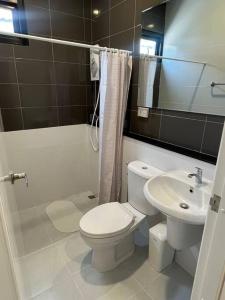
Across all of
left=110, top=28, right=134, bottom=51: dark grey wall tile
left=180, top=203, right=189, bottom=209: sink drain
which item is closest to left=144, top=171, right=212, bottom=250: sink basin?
left=180, top=203, right=189, bottom=209: sink drain

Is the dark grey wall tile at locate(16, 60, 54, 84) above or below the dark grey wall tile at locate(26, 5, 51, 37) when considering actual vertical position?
below

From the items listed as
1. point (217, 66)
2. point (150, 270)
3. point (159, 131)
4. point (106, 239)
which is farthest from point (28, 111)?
point (150, 270)

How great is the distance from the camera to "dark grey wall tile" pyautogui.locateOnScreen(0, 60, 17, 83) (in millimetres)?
1823

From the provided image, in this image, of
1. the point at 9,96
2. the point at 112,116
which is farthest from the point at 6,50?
the point at 112,116

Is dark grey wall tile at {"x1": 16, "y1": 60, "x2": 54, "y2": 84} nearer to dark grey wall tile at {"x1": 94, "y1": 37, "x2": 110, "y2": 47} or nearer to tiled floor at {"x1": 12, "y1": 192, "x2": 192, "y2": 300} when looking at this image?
dark grey wall tile at {"x1": 94, "y1": 37, "x2": 110, "y2": 47}

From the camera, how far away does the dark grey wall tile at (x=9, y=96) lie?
1.88 meters

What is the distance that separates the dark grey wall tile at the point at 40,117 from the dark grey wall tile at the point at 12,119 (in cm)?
5

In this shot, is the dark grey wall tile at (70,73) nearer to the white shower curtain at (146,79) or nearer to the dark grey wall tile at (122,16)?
the dark grey wall tile at (122,16)

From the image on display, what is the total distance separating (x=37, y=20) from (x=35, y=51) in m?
0.29

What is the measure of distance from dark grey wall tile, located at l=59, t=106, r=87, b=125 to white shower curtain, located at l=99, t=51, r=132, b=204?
64 centimetres

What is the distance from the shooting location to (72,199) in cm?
252

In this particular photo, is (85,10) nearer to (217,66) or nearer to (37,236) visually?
(217,66)

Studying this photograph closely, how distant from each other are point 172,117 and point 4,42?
5.58 feet

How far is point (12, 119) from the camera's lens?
1.97 m
